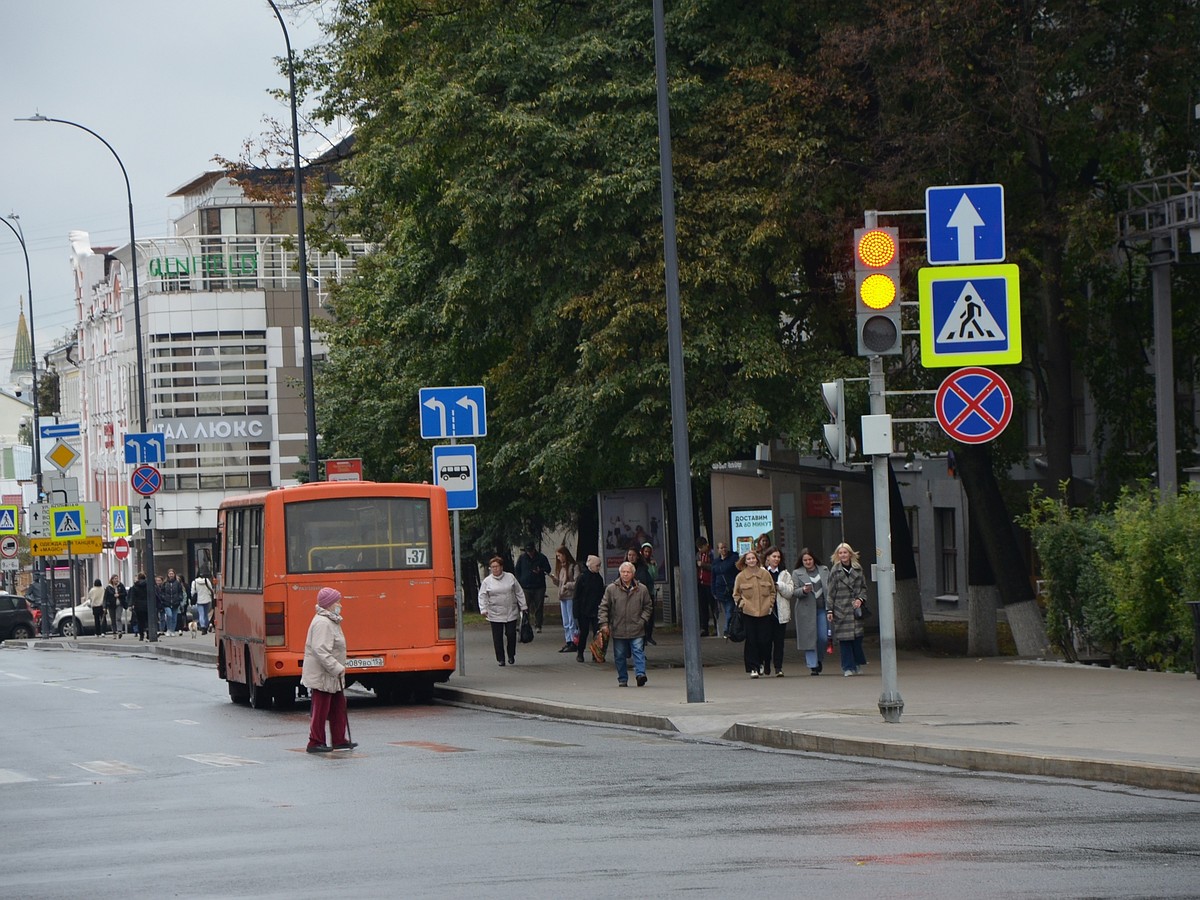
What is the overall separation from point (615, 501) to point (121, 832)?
27417 millimetres

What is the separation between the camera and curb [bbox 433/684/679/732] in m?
20.7


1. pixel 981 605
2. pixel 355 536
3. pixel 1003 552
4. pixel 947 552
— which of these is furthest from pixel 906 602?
pixel 947 552

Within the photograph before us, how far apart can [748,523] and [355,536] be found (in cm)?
1605

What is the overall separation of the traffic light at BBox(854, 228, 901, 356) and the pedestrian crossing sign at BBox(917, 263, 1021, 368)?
0.30 meters

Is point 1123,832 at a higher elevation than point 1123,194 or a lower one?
lower

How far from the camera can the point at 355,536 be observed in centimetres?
2517

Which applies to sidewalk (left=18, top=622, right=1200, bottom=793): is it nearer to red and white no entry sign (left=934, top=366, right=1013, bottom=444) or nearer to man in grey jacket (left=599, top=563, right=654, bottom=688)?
man in grey jacket (left=599, top=563, right=654, bottom=688)

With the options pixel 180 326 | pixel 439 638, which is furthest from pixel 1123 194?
pixel 180 326

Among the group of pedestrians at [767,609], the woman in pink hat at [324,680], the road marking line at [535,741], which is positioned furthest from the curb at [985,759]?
the group of pedestrians at [767,609]

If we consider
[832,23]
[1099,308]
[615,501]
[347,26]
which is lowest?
[615,501]

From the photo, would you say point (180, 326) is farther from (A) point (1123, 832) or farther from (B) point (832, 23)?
(A) point (1123, 832)

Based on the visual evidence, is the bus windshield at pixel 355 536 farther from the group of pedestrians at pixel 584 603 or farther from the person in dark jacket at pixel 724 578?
the person in dark jacket at pixel 724 578

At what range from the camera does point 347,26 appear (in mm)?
39188

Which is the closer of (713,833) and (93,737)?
(713,833)
